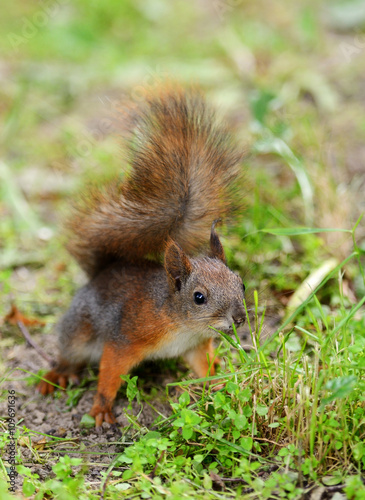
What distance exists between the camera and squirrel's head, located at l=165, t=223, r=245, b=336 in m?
2.10

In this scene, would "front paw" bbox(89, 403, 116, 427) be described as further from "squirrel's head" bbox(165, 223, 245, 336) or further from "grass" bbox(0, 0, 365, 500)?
"squirrel's head" bbox(165, 223, 245, 336)

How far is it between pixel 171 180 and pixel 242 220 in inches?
24.4

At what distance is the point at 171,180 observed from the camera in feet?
7.43

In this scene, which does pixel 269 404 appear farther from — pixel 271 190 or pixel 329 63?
pixel 329 63

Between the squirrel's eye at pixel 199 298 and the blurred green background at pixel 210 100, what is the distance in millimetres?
512

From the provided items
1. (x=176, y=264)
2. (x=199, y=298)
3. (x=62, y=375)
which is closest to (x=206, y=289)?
(x=199, y=298)

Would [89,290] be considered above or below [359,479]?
above

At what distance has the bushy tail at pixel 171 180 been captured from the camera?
2258 millimetres

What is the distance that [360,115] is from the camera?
4707mm

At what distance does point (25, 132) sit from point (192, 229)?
3.09 m

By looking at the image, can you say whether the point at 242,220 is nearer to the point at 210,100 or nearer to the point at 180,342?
the point at 180,342

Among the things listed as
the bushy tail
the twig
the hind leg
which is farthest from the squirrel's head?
the twig

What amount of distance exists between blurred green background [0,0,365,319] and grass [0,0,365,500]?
0.06 ft

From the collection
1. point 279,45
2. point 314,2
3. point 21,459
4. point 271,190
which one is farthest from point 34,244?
point 314,2
